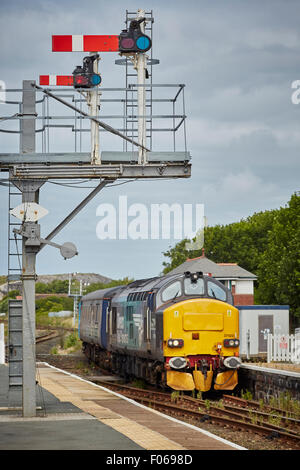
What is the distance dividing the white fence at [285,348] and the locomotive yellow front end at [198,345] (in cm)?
719

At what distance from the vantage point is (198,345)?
2098 centimetres

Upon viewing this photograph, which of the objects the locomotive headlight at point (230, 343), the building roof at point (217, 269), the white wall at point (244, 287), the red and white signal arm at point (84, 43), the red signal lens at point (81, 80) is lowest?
the locomotive headlight at point (230, 343)

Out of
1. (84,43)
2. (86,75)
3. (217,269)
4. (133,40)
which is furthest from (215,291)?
(217,269)

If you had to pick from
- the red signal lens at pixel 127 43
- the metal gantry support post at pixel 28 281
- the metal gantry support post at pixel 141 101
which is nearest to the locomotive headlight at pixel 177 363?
the metal gantry support post at pixel 28 281

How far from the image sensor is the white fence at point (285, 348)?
2797 centimetres

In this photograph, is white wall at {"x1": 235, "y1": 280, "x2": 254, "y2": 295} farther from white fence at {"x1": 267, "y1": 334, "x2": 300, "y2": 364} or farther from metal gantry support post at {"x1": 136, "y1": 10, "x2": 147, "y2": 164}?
metal gantry support post at {"x1": 136, "y1": 10, "x2": 147, "y2": 164}

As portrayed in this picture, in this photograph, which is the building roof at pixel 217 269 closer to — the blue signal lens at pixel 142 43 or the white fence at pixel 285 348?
the white fence at pixel 285 348

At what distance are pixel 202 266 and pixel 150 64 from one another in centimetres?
5257

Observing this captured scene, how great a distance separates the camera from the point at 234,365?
69.2 ft

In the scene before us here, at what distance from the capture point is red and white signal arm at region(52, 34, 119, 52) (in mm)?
15250

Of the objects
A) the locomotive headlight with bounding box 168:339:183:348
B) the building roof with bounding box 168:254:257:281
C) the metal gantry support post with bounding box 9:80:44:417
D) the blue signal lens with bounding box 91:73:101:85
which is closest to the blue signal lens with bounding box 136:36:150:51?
the blue signal lens with bounding box 91:73:101:85

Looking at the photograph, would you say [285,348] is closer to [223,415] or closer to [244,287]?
[223,415]
